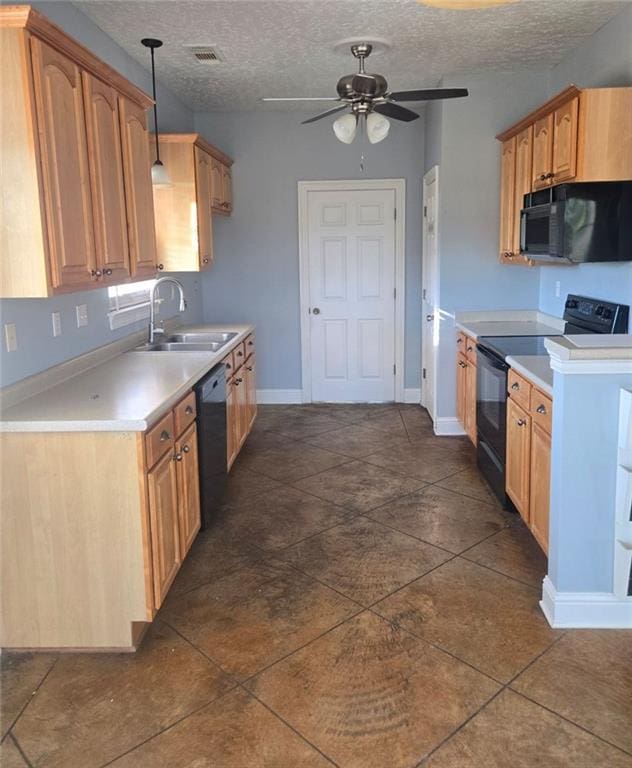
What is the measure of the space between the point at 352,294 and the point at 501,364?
9.34 ft

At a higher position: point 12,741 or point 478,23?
point 478,23

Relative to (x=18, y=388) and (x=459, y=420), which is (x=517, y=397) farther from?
(x=18, y=388)

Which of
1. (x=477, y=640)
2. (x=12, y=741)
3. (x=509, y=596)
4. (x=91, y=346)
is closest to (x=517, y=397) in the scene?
(x=509, y=596)

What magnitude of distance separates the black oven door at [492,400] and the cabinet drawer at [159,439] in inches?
71.7

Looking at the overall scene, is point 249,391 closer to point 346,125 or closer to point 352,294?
point 352,294

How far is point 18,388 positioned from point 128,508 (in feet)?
2.28

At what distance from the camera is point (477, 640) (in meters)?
2.57

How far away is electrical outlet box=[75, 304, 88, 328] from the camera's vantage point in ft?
10.9

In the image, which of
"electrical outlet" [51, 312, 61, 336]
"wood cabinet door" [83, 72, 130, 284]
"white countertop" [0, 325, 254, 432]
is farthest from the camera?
"electrical outlet" [51, 312, 61, 336]

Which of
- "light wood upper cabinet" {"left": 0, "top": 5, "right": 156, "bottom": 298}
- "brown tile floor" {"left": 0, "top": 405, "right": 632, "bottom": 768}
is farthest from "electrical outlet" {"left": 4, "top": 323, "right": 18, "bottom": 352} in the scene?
"brown tile floor" {"left": 0, "top": 405, "right": 632, "bottom": 768}

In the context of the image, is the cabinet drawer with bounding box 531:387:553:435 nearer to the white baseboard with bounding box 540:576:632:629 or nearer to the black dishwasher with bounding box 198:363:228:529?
the white baseboard with bounding box 540:576:632:629

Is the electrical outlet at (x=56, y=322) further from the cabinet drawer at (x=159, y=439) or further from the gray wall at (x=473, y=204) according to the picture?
the gray wall at (x=473, y=204)

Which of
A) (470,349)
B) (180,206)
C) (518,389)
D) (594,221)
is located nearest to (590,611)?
(518,389)

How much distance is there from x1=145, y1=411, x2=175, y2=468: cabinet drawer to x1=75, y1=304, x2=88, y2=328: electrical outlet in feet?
3.02
